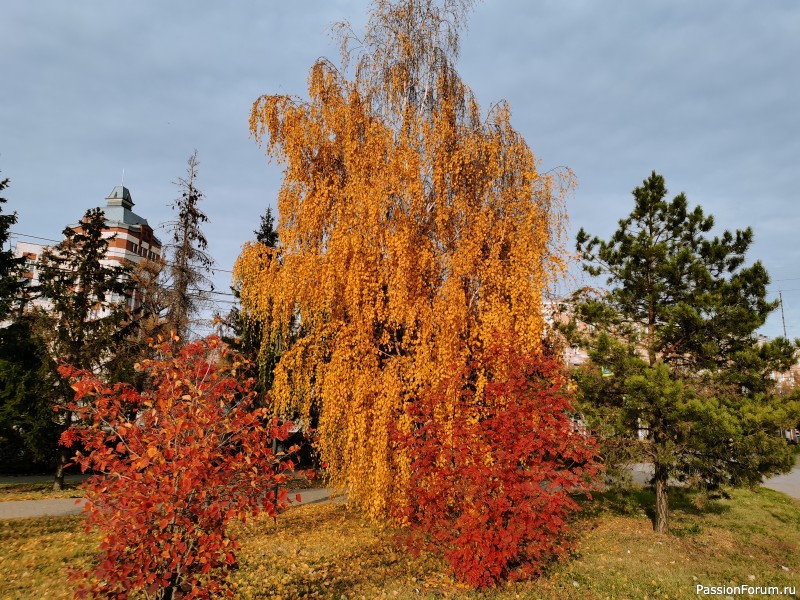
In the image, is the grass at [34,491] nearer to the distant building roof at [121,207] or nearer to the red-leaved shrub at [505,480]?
the red-leaved shrub at [505,480]

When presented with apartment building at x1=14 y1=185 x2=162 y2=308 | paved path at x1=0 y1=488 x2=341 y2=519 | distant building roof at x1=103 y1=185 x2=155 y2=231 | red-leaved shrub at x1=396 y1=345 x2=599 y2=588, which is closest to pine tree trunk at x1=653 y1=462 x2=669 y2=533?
red-leaved shrub at x1=396 y1=345 x2=599 y2=588

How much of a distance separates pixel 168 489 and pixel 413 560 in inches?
199

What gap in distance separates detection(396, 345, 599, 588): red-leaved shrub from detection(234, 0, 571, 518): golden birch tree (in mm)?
1720

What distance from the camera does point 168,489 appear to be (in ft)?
12.9

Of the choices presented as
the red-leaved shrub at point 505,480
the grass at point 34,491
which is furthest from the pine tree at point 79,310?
the red-leaved shrub at point 505,480

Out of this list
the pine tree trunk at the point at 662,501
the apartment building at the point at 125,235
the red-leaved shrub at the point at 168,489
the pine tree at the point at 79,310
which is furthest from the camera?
the apartment building at the point at 125,235

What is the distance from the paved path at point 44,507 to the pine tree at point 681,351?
703cm

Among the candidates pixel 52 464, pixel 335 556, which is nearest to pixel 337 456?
pixel 335 556

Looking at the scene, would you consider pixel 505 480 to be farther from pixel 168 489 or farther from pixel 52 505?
pixel 52 505

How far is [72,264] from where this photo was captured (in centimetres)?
1627

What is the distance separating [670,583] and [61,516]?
39.8ft

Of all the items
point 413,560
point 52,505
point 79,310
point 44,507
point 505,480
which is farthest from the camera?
point 79,310

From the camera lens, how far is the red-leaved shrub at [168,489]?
4.02 meters

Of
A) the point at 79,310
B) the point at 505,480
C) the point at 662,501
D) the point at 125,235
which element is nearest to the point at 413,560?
the point at 505,480
